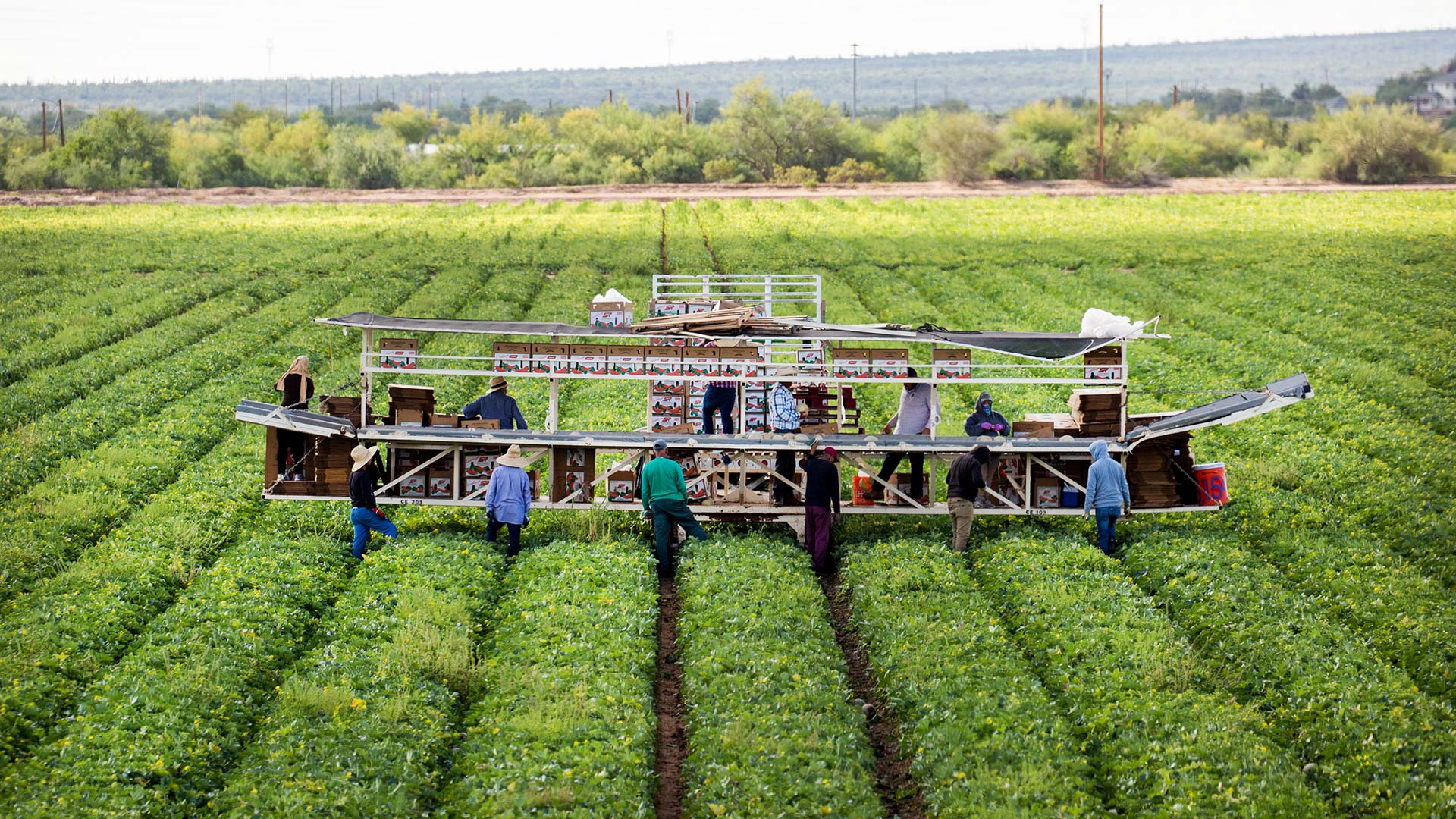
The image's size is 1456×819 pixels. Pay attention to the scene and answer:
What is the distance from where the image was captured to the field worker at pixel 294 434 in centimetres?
2214

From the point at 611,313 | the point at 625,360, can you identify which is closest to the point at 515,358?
the point at 625,360

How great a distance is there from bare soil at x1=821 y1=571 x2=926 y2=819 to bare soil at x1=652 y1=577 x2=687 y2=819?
2.04 metres

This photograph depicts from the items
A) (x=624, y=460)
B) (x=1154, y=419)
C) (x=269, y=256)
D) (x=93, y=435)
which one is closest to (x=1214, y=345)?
(x=1154, y=419)

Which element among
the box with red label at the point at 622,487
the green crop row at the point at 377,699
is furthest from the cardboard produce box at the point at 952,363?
the green crop row at the point at 377,699

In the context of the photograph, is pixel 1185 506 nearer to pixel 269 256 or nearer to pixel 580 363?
pixel 580 363

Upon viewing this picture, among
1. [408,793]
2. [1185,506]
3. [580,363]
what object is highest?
[580,363]

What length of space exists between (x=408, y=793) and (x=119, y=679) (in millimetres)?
4151

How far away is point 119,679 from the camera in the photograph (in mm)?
15258

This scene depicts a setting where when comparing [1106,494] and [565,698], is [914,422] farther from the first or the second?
[565,698]

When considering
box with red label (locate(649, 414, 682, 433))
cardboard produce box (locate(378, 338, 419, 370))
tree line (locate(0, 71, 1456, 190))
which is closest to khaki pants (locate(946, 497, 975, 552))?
box with red label (locate(649, 414, 682, 433))

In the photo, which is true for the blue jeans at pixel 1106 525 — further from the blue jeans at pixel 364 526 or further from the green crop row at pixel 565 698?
the blue jeans at pixel 364 526

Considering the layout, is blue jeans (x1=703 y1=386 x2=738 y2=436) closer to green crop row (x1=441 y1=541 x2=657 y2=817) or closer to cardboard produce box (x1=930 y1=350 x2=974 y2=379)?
cardboard produce box (x1=930 y1=350 x2=974 y2=379)

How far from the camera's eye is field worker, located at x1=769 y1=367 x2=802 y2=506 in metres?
21.6

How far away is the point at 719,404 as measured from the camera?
23219 millimetres
